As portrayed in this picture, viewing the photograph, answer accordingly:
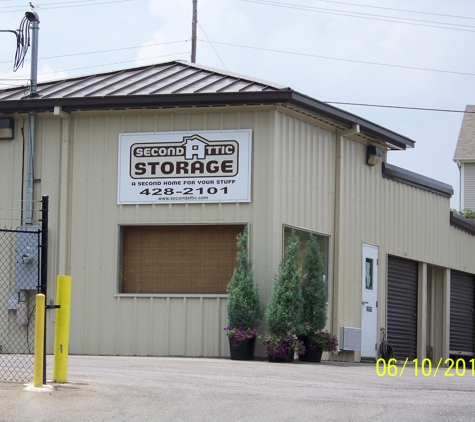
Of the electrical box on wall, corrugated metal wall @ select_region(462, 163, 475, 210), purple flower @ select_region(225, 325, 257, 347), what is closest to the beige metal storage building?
the electrical box on wall

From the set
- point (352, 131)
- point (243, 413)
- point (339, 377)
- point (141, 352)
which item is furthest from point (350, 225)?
point (243, 413)

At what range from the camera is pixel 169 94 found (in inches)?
648

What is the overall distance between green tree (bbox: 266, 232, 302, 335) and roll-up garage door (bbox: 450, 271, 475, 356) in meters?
9.23

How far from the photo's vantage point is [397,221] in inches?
826

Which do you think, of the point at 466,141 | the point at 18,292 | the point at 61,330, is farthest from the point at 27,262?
the point at 466,141

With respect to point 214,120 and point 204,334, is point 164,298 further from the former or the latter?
point 214,120

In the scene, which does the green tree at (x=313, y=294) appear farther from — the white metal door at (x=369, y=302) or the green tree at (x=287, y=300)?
the white metal door at (x=369, y=302)

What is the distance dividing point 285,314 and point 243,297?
0.80 metres

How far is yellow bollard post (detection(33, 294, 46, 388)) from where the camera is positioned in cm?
982

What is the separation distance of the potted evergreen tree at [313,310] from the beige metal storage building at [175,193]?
0.62 meters

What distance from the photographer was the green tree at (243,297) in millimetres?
15641

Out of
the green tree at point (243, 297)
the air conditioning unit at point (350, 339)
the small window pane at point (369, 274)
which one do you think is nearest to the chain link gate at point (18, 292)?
the green tree at point (243, 297)

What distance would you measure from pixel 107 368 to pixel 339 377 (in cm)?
327

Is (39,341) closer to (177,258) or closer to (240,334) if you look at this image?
(240,334)
